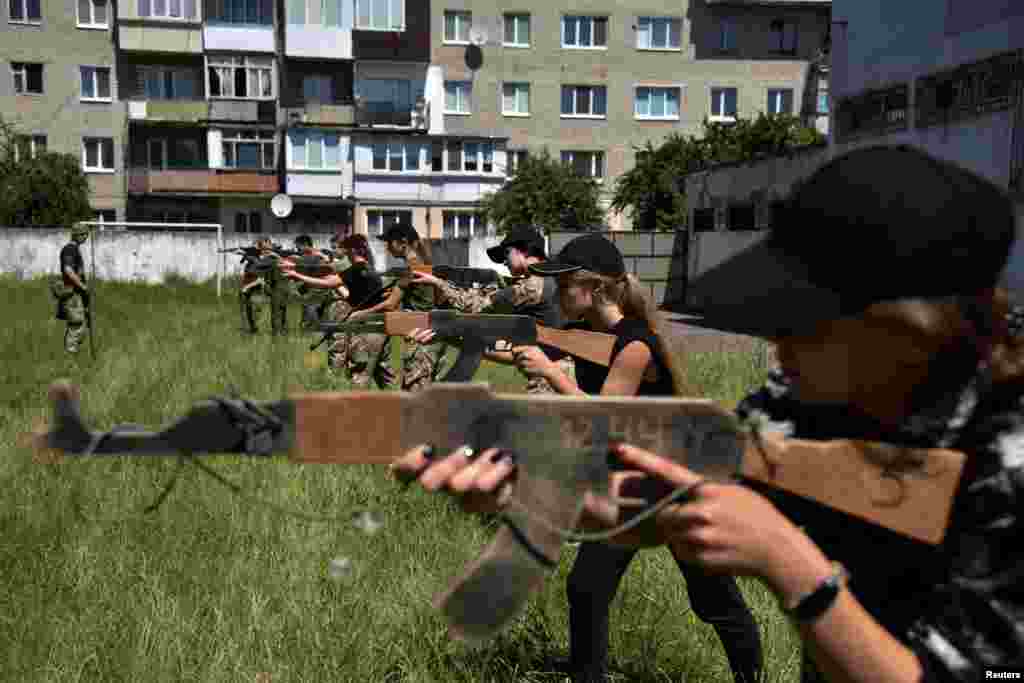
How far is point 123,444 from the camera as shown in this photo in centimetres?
170

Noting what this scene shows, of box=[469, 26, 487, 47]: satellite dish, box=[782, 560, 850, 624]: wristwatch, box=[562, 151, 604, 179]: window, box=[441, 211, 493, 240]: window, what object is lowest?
box=[441, 211, 493, 240]: window

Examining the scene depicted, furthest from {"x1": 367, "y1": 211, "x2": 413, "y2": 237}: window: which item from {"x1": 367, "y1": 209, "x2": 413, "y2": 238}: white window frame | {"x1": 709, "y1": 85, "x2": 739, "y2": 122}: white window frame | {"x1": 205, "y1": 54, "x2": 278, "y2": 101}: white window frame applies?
{"x1": 709, "y1": 85, "x2": 739, "y2": 122}: white window frame

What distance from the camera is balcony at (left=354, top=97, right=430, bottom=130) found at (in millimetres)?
42969

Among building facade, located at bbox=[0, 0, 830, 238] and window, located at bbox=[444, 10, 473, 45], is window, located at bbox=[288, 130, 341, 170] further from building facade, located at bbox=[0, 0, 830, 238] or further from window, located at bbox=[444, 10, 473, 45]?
window, located at bbox=[444, 10, 473, 45]

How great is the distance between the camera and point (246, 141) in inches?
1692

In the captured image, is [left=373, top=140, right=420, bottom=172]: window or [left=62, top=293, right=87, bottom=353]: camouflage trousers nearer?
[left=62, top=293, right=87, bottom=353]: camouflage trousers

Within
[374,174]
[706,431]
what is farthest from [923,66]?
[374,174]

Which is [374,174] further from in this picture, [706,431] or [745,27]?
[706,431]

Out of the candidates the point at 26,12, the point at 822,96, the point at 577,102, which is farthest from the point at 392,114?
the point at 822,96

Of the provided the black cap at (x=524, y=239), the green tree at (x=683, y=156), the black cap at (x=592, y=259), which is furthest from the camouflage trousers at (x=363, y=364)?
the green tree at (x=683, y=156)

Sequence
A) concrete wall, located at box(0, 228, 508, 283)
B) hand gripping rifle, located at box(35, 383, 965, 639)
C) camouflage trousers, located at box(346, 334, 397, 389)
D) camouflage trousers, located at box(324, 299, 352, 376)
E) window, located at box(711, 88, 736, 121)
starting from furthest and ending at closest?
1. window, located at box(711, 88, 736, 121)
2. concrete wall, located at box(0, 228, 508, 283)
3. camouflage trousers, located at box(324, 299, 352, 376)
4. camouflage trousers, located at box(346, 334, 397, 389)
5. hand gripping rifle, located at box(35, 383, 965, 639)

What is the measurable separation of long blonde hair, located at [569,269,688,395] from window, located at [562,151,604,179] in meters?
39.9

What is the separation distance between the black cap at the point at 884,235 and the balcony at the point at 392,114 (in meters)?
42.6

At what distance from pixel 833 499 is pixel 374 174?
42439 mm
